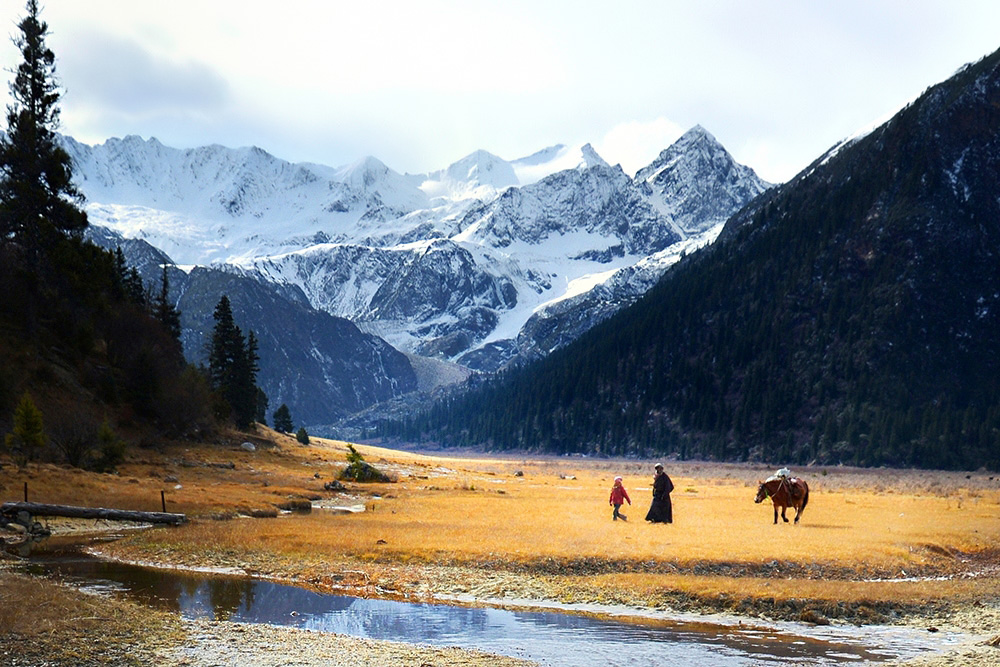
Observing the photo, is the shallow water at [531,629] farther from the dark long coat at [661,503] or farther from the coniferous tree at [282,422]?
the coniferous tree at [282,422]

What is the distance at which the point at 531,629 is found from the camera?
2289 centimetres

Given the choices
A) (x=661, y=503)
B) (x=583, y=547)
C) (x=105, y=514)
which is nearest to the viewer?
(x=583, y=547)

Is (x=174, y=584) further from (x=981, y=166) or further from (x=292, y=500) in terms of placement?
(x=981, y=166)

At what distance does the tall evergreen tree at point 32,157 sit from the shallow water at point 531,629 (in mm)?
56406

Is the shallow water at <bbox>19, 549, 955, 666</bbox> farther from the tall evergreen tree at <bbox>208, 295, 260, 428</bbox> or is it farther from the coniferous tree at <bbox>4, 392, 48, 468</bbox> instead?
the tall evergreen tree at <bbox>208, 295, 260, 428</bbox>

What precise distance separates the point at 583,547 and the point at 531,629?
10.4 meters

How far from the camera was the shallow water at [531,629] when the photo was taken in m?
20.4

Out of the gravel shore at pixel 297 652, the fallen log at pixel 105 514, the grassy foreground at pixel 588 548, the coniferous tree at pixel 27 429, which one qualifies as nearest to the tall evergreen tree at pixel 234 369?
the grassy foreground at pixel 588 548

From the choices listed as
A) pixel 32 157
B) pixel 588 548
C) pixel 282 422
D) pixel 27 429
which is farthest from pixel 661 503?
pixel 282 422

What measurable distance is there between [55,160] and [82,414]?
2795 centimetres

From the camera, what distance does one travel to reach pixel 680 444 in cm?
17862

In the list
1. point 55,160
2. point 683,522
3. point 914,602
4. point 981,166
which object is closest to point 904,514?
point 683,522

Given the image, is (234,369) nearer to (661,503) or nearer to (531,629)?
(661,503)

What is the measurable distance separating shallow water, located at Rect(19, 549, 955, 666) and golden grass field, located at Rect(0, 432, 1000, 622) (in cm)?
180
